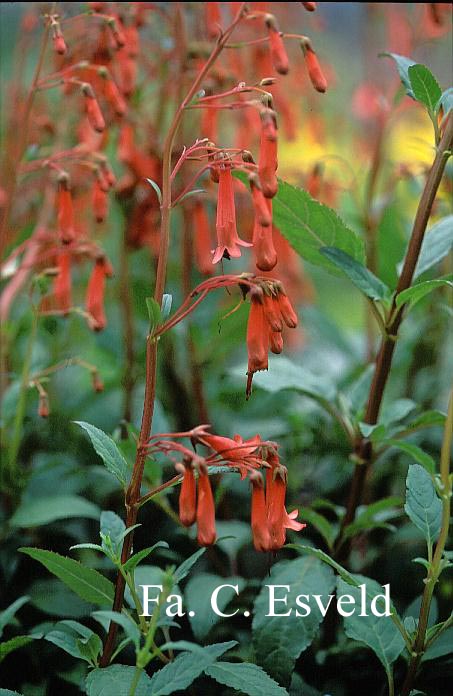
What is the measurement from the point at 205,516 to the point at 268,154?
0.31 metres

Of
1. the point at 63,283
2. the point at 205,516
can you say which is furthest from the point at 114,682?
the point at 63,283

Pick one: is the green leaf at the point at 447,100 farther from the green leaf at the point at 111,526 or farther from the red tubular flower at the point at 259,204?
the green leaf at the point at 111,526

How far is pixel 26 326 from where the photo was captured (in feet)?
4.61

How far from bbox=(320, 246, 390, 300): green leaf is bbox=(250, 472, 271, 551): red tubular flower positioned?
25 cm

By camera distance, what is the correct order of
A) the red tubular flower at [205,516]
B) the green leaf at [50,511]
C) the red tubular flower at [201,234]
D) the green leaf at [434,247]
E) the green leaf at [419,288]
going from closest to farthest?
1. the red tubular flower at [205,516]
2. the green leaf at [419,288]
3. the green leaf at [434,247]
4. the green leaf at [50,511]
5. the red tubular flower at [201,234]

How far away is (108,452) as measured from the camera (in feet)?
2.52

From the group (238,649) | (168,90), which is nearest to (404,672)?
(238,649)

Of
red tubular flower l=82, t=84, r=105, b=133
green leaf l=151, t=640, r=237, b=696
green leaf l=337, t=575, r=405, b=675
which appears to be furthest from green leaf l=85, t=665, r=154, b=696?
red tubular flower l=82, t=84, r=105, b=133

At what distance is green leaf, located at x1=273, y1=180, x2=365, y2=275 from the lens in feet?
3.00

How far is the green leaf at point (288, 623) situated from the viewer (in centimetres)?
86

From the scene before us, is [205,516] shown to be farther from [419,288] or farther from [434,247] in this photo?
[434,247]

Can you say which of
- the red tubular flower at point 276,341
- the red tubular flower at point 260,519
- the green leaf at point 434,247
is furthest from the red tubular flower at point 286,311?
the green leaf at point 434,247

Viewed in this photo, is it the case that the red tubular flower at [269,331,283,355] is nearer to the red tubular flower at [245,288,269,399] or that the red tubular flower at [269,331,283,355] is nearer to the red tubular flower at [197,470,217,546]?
the red tubular flower at [245,288,269,399]

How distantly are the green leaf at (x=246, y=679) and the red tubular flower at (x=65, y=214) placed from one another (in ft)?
1.63
